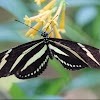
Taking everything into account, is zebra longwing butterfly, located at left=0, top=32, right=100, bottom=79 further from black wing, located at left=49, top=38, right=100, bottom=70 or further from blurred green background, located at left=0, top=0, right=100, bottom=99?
blurred green background, located at left=0, top=0, right=100, bottom=99

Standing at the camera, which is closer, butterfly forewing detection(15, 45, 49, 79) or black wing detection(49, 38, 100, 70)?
black wing detection(49, 38, 100, 70)

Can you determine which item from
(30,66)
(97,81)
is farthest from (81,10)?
(30,66)

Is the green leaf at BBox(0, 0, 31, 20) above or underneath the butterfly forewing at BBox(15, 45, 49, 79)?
above

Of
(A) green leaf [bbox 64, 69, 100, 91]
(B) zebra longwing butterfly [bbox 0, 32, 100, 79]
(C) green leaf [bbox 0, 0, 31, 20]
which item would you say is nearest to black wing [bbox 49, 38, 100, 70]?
(B) zebra longwing butterfly [bbox 0, 32, 100, 79]

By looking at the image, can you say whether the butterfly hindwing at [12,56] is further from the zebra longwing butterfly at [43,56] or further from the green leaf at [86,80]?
the green leaf at [86,80]

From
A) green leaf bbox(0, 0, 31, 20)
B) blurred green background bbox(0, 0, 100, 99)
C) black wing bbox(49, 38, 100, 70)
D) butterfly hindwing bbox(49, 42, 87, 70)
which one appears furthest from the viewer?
blurred green background bbox(0, 0, 100, 99)

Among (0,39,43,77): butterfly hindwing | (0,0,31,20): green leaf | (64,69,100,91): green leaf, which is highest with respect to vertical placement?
(0,0,31,20): green leaf

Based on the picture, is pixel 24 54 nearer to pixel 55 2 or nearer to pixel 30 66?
pixel 30 66
